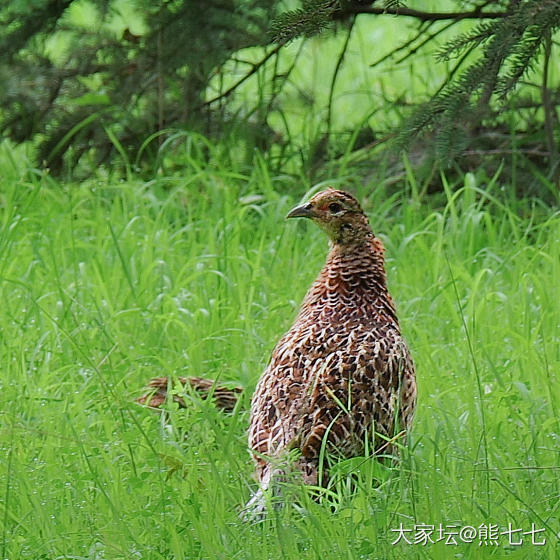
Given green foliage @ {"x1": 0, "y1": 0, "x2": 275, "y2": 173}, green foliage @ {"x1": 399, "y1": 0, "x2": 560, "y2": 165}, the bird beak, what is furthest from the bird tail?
green foliage @ {"x1": 0, "y1": 0, "x2": 275, "y2": 173}

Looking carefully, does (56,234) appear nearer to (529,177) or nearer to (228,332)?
(228,332)

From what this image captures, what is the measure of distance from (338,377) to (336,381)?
0.02 metres

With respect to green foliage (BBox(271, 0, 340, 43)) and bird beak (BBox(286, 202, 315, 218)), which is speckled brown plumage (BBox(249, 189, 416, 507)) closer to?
bird beak (BBox(286, 202, 315, 218))

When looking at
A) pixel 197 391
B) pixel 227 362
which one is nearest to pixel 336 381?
pixel 197 391

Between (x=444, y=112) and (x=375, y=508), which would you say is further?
(x=444, y=112)

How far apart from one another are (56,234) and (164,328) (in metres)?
1.10

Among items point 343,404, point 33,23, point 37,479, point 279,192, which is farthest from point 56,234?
point 343,404

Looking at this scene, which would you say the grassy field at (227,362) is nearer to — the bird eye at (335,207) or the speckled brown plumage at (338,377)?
the speckled brown plumage at (338,377)

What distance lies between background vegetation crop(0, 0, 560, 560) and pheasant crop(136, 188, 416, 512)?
104 millimetres

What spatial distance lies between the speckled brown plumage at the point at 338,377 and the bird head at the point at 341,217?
0.17 feet

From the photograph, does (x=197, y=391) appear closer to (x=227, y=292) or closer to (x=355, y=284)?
(x=355, y=284)

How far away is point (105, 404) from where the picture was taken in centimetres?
414

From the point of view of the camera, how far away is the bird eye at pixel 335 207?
3.93 meters

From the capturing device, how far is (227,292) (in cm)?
505
